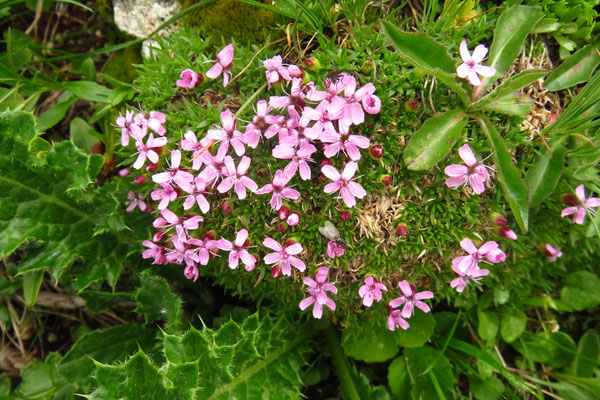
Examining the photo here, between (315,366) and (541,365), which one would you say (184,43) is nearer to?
(315,366)

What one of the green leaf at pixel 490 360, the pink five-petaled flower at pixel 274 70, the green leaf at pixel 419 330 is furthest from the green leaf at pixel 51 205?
the green leaf at pixel 490 360

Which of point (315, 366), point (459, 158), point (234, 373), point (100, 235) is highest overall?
point (459, 158)

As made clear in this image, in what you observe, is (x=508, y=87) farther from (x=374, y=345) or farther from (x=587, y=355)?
(x=587, y=355)

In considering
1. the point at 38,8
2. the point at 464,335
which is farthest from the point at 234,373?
the point at 38,8

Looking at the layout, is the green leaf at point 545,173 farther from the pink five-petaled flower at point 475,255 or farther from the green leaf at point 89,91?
the green leaf at point 89,91

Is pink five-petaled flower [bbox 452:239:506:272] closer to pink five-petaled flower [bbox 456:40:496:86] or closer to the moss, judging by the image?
pink five-petaled flower [bbox 456:40:496:86]

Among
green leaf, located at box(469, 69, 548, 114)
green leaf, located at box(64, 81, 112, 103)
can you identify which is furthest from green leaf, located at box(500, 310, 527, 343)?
green leaf, located at box(64, 81, 112, 103)
